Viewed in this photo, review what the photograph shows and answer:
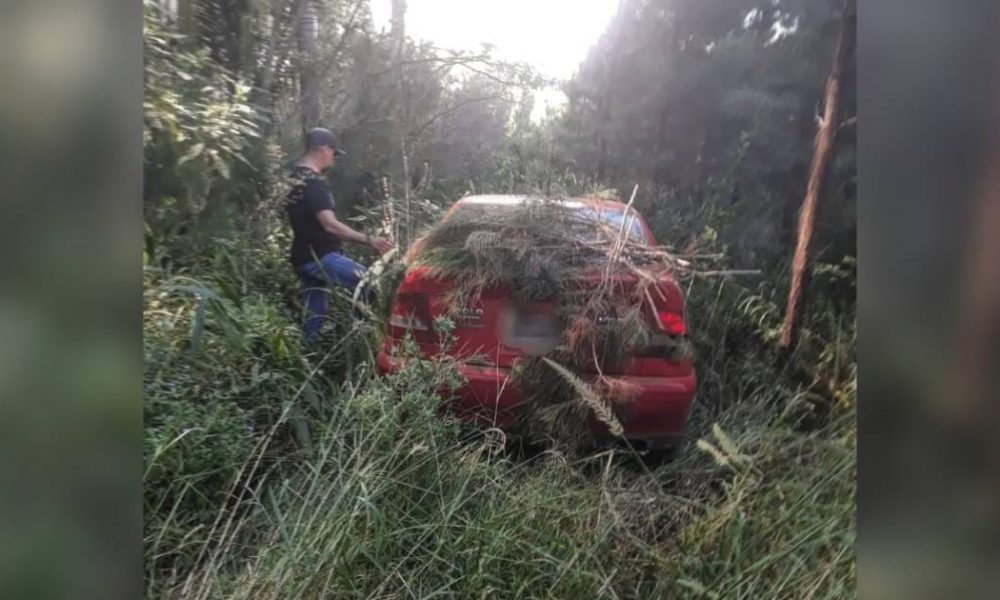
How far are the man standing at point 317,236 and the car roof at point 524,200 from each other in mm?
313

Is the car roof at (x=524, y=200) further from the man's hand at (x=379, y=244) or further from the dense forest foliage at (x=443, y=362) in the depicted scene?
the man's hand at (x=379, y=244)

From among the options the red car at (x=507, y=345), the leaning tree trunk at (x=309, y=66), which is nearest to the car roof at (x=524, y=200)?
Answer: the red car at (x=507, y=345)

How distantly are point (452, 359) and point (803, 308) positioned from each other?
1106 millimetres

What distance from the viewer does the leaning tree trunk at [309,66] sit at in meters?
2.13

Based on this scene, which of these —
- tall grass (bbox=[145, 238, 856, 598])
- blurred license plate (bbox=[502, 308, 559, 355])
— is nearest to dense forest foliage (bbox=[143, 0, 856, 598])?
tall grass (bbox=[145, 238, 856, 598])

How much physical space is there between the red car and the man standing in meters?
0.18

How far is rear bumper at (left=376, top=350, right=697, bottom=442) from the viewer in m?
2.24

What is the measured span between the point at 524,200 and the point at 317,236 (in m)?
0.63

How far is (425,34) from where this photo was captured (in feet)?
7.16

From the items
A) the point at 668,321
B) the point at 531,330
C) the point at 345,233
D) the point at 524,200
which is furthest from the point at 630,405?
the point at 345,233
